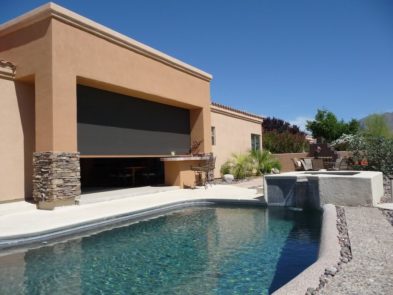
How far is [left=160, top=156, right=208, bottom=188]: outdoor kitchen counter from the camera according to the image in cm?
1589

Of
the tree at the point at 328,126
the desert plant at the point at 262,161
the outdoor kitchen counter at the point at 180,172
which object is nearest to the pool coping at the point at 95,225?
the outdoor kitchen counter at the point at 180,172

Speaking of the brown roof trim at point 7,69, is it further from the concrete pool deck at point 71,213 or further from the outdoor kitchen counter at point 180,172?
the outdoor kitchen counter at point 180,172

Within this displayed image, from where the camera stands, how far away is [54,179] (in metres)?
9.86

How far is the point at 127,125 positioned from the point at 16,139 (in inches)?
167

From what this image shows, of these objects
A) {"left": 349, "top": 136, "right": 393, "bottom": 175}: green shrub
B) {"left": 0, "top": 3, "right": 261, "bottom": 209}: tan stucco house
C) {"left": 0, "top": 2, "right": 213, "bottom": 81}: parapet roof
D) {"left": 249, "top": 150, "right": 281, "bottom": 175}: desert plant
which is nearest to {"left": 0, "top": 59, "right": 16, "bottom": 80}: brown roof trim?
{"left": 0, "top": 3, "right": 261, "bottom": 209}: tan stucco house

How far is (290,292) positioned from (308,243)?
3.89 m

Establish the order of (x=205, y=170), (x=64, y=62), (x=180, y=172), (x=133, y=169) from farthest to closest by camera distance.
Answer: (x=205, y=170) → (x=133, y=169) → (x=180, y=172) → (x=64, y=62)

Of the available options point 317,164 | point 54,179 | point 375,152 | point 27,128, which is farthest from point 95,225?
point 317,164

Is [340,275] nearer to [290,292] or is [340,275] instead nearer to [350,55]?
[290,292]

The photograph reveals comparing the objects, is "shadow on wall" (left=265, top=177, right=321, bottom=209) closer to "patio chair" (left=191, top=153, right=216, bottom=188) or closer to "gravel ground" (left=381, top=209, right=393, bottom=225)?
"gravel ground" (left=381, top=209, right=393, bottom=225)

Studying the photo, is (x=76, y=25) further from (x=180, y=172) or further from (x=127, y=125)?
(x=180, y=172)

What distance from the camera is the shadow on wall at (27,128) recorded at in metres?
10.8

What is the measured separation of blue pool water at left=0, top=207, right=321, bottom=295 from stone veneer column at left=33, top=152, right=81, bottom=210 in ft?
8.44

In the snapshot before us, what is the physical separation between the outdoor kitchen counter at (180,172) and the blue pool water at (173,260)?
6.79 meters
